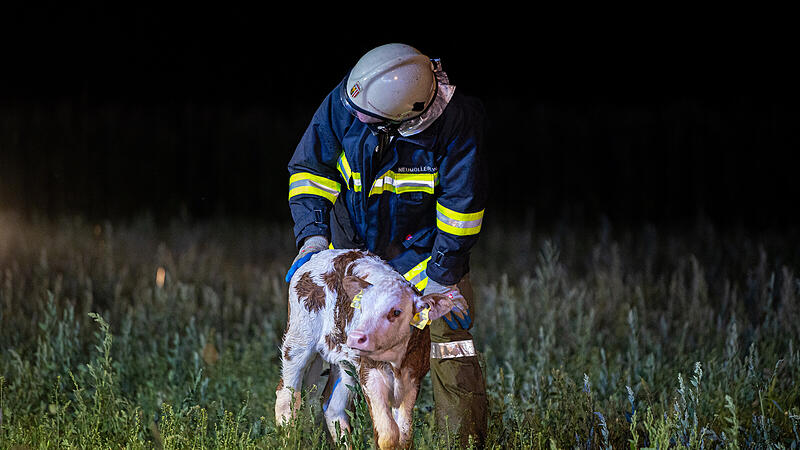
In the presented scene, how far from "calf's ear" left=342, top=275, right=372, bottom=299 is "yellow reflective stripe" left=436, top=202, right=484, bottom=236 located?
61cm

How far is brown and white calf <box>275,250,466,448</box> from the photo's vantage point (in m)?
3.51

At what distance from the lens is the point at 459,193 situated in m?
3.99

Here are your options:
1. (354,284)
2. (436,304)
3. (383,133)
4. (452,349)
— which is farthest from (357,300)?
(452,349)

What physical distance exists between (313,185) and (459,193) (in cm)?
74

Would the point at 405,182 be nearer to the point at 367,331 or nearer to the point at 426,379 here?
the point at 367,331

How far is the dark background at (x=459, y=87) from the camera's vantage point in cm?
1448

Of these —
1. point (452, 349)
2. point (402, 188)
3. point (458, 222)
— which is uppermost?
point (402, 188)

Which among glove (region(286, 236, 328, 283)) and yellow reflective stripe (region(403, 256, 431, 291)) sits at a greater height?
glove (region(286, 236, 328, 283))

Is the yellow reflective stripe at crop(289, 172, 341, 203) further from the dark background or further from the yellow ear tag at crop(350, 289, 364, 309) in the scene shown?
the dark background

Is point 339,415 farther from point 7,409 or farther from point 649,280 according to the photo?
point 649,280

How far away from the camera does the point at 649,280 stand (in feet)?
30.2

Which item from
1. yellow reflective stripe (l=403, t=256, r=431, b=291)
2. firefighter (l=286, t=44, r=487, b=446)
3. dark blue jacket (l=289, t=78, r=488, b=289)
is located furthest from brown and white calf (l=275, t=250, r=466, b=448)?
yellow reflective stripe (l=403, t=256, r=431, b=291)

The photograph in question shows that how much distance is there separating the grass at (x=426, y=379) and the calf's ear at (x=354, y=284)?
0.62m

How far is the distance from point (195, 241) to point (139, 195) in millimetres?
3477
